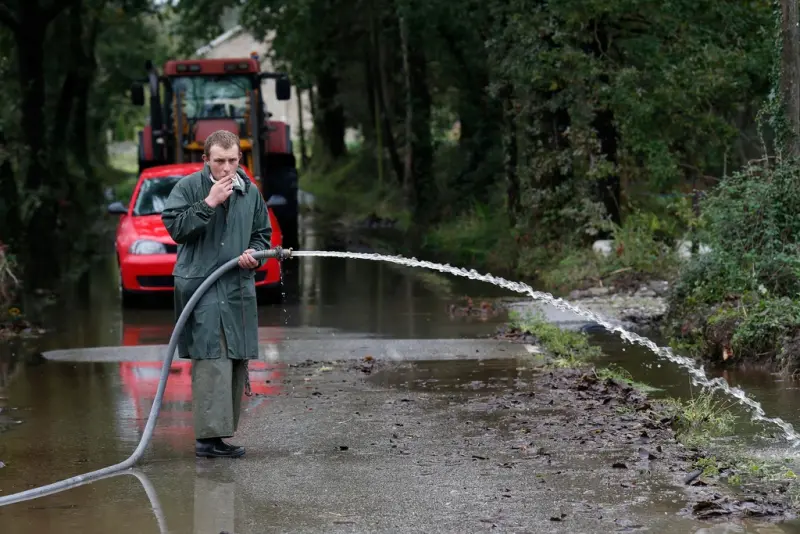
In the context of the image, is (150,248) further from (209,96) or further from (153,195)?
(209,96)

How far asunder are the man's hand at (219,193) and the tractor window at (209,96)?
1766 cm

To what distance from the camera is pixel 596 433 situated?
29.2ft

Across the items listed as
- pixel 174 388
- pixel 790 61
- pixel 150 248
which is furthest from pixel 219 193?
pixel 150 248

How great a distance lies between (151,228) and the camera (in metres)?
17.7

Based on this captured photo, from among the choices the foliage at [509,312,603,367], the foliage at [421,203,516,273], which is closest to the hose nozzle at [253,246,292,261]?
the foliage at [509,312,603,367]

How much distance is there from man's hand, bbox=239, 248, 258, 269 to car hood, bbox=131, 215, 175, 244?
8.94 meters

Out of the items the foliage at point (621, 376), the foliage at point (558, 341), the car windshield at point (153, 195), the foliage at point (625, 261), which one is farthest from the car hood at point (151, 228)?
the foliage at point (621, 376)

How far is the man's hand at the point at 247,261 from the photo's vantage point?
8352 millimetres


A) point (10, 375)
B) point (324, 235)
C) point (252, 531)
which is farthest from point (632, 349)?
point (324, 235)

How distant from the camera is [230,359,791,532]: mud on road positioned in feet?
22.7

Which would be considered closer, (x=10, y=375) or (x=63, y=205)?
(x=10, y=375)

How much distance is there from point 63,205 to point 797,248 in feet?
83.7

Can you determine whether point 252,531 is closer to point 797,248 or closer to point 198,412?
point 198,412

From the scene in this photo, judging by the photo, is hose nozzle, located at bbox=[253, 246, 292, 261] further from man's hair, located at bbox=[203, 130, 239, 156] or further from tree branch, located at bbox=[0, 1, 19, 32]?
tree branch, located at bbox=[0, 1, 19, 32]
